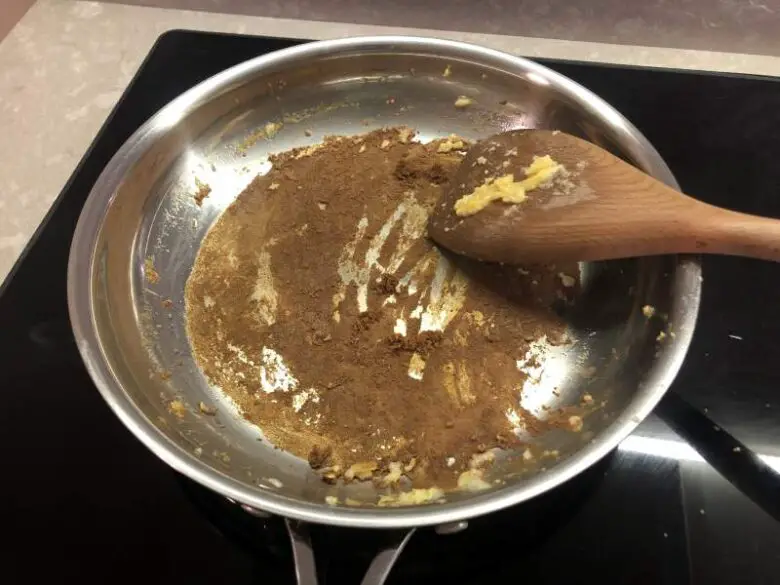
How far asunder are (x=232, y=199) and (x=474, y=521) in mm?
611

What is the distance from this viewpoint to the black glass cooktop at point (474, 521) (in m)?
0.73

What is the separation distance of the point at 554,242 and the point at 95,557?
65cm

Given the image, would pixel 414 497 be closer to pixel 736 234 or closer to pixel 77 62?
pixel 736 234

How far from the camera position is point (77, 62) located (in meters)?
1.26

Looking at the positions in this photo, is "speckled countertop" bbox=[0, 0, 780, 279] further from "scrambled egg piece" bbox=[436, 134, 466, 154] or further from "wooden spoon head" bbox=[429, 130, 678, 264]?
"wooden spoon head" bbox=[429, 130, 678, 264]

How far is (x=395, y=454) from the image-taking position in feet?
2.57

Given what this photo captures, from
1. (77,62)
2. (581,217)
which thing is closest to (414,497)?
(581,217)

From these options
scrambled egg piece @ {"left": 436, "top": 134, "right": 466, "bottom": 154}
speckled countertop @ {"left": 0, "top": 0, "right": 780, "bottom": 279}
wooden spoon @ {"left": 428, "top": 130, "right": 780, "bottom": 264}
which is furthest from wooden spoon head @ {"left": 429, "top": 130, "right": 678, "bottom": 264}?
speckled countertop @ {"left": 0, "top": 0, "right": 780, "bottom": 279}

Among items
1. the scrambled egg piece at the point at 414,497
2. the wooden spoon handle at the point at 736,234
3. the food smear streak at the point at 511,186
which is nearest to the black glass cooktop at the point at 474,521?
the scrambled egg piece at the point at 414,497

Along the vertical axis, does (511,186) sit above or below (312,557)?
above

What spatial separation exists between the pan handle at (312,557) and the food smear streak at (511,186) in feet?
1.38

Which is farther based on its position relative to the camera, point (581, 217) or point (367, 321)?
point (367, 321)

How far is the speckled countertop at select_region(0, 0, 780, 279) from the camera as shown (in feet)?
3.61

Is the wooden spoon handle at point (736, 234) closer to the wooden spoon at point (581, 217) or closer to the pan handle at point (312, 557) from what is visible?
the wooden spoon at point (581, 217)
